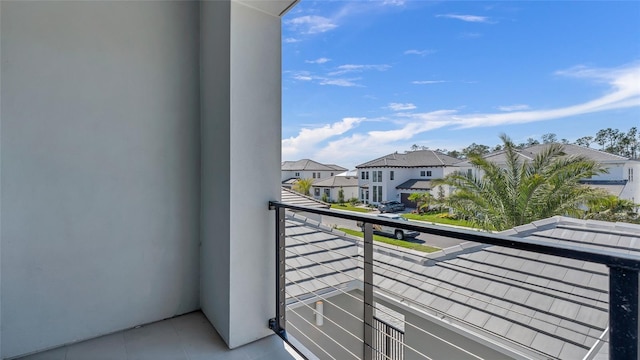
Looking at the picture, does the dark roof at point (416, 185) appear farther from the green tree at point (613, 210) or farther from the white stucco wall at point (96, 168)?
the white stucco wall at point (96, 168)

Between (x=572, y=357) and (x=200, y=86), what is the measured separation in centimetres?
333

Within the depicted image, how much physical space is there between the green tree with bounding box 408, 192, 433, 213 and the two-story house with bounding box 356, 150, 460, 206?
68mm

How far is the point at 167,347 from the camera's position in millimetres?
1554

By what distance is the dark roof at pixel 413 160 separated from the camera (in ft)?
13.1

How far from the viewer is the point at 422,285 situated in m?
3.51

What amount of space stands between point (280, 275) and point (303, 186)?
170cm

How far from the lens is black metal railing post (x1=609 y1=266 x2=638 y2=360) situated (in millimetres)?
534

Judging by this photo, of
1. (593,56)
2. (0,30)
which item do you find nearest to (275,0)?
(0,30)

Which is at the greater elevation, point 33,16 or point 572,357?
point 33,16

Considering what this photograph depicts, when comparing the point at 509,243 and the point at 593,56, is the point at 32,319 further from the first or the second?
the point at 593,56

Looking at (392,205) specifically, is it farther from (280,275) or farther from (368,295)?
(368,295)

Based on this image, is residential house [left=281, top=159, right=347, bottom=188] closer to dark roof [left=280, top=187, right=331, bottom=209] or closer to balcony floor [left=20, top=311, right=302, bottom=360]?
dark roof [left=280, top=187, right=331, bottom=209]

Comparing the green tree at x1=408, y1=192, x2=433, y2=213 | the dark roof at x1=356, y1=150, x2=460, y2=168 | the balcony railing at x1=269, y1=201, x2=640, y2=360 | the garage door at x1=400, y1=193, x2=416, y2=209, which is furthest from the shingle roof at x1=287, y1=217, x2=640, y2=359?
the dark roof at x1=356, y1=150, x2=460, y2=168

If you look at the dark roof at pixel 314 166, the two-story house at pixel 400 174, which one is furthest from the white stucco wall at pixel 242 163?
the two-story house at pixel 400 174
